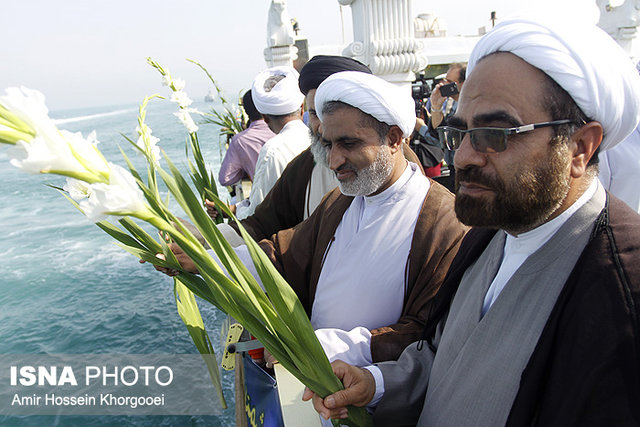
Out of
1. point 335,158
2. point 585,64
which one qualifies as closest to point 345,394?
point 585,64

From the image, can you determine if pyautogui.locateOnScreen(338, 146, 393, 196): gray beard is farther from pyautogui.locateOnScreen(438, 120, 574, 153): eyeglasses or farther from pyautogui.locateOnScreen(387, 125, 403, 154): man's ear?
pyautogui.locateOnScreen(438, 120, 574, 153): eyeglasses

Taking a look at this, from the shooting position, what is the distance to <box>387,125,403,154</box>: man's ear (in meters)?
2.09

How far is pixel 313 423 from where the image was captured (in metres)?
1.51

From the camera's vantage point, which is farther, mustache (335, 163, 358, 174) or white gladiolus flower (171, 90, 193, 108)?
white gladiolus flower (171, 90, 193, 108)

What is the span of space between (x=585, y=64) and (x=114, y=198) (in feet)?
3.33

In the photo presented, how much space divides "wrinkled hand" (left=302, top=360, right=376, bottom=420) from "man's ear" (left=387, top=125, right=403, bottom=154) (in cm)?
108

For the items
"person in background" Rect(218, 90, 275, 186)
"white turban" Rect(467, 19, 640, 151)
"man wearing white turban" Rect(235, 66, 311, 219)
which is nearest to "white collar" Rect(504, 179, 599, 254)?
"white turban" Rect(467, 19, 640, 151)

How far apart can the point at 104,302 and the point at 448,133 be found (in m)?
7.99

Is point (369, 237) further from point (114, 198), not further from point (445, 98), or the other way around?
point (445, 98)

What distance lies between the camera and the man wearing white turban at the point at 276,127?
3.34 m

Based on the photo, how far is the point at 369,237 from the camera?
192 cm

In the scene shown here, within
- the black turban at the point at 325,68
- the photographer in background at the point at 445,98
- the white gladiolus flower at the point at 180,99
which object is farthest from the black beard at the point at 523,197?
the photographer in background at the point at 445,98

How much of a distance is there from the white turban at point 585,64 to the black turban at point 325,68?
1.71m

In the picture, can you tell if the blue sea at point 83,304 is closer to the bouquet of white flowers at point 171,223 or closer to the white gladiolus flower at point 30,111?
the bouquet of white flowers at point 171,223
